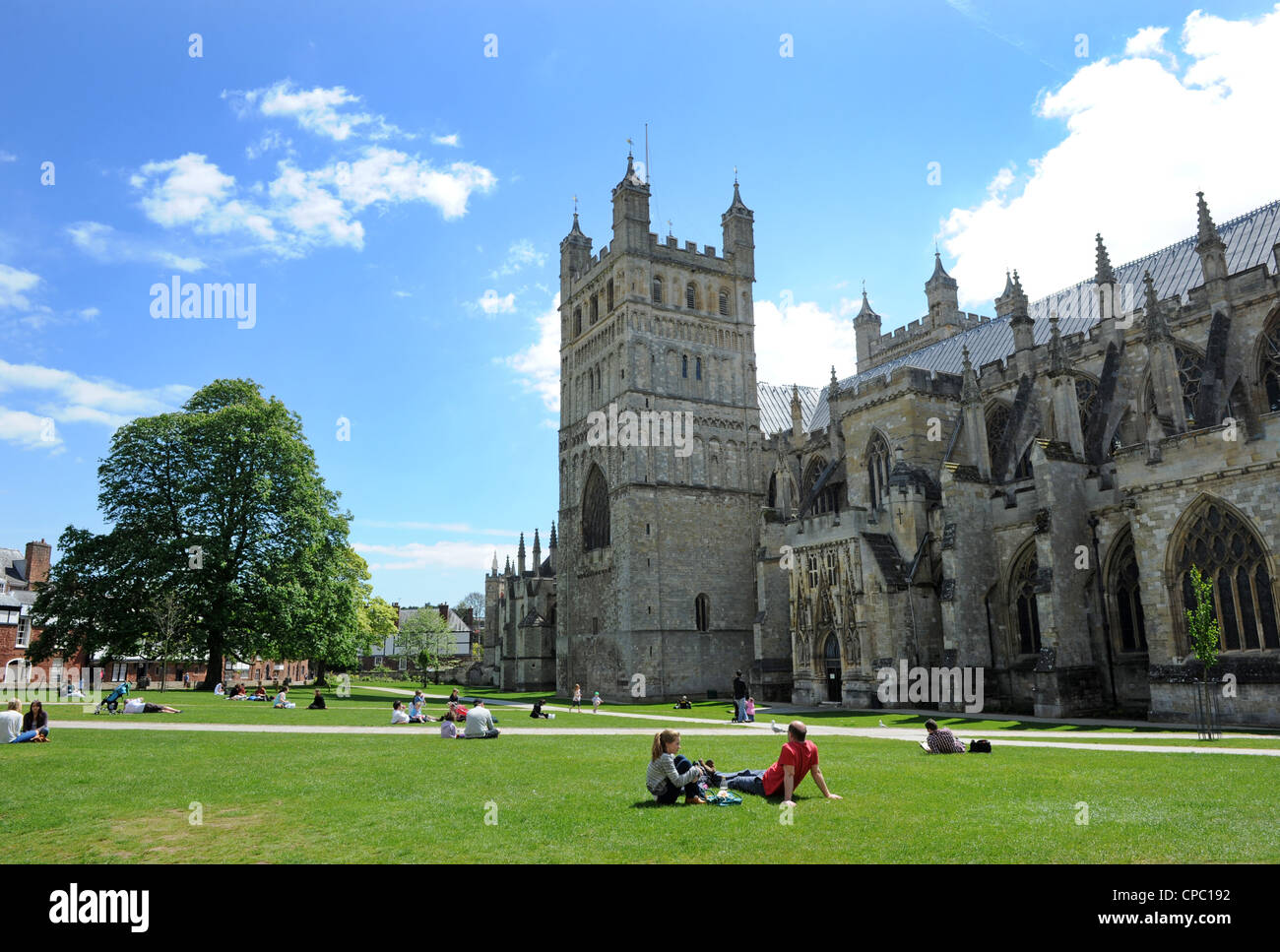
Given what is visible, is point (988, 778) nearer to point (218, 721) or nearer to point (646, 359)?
point (218, 721)

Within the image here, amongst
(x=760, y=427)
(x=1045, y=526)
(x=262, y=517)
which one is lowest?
(x=1045, y=526)

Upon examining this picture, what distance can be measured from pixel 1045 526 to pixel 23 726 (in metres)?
26.5

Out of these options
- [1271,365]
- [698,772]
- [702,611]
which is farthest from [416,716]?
[1271,365]

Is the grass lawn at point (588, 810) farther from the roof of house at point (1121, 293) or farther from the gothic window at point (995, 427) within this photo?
the roof of house at point (1121, 293)

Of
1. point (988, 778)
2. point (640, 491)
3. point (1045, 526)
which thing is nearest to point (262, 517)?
point (640, 491)

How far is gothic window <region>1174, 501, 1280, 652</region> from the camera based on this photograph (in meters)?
21.4

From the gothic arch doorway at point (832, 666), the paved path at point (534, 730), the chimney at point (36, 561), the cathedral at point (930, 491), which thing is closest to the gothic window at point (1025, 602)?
the cathedral at point (930, 491)

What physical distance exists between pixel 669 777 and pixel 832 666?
25.9 metres

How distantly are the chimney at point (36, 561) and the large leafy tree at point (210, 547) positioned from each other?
19.0 metres

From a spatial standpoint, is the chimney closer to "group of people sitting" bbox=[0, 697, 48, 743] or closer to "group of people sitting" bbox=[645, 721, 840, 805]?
"group of people sitting" bbox=[0, 697, 48, 743]

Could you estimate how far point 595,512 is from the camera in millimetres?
50094

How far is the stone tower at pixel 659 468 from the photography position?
44625mm
